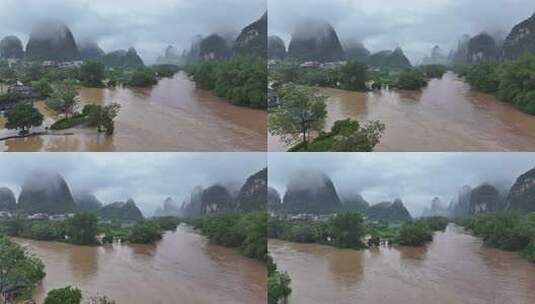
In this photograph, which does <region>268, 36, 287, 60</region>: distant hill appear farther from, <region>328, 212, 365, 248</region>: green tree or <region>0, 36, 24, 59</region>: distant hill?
<region>0, 36, 24, 59</region>: distant hill

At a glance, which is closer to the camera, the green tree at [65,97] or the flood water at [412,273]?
the flood water at [412,273]

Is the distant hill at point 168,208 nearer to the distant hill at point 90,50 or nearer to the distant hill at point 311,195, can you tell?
the distant hill at point 311,195

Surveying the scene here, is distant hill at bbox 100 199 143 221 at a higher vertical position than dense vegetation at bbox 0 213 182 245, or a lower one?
higher

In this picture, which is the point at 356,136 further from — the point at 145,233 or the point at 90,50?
the point at 90,50

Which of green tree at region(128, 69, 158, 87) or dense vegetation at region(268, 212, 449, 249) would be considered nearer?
dense vegetation at region(268, 212, 449, 249)

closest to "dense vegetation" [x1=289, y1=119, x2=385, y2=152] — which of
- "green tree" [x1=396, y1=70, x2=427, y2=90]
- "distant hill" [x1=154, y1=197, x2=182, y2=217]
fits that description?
"green tree" [x1=396, y1=70, x2=427, y2=90]

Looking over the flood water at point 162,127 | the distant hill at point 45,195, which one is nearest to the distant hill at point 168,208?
the flood water at point 162,127

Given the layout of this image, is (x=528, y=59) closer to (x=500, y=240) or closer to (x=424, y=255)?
(x=500, y=240)
